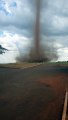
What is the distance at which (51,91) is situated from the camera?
17578mm

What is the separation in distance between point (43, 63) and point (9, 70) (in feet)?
9.70

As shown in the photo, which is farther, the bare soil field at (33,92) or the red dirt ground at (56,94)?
the bare soil field at (33,92)

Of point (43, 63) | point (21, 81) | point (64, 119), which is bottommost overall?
point (64, 119)

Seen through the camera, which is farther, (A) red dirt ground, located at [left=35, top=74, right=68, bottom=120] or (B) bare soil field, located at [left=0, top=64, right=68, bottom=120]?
(B) bare soil field, located at [left=0, top=64, right=68, bottom=120]

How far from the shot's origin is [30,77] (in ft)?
60.7

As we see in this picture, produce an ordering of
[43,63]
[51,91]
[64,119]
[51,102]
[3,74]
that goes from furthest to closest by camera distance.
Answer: [43,63], [3,74], [51,91], [51,102], [64,119]

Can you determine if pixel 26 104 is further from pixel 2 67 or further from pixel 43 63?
pixel 43 63

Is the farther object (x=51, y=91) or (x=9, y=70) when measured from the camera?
(x=9, y=70)

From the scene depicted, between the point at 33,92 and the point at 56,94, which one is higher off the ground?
the point at 33,92

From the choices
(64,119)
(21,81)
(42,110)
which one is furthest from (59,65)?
(64,119)

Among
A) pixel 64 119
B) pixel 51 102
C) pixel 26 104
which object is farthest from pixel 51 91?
pixel 64 119

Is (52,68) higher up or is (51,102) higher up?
(52,68)

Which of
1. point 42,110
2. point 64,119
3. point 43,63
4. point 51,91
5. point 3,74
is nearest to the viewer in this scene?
point 64,119

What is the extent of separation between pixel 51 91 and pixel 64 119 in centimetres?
504
